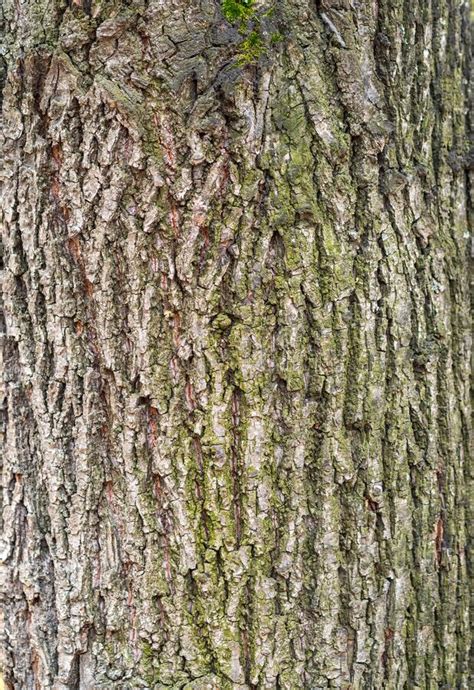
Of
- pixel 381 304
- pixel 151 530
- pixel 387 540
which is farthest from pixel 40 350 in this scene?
pixel 387 540

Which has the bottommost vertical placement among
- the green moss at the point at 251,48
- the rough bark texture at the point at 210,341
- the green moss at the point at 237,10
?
the rough bark texture at the point at 210,341

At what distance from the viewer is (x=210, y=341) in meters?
1.49

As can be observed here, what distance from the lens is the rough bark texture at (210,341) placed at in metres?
1.46

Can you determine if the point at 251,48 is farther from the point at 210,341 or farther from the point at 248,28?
the point at 210,341

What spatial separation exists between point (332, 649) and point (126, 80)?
4.64 ft

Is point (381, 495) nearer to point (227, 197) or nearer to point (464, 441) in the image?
point (464, 441)

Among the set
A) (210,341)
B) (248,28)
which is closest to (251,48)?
(248,28)

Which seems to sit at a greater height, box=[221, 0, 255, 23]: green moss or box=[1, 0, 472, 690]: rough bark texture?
box=[221, 0, 255, 23]: green moss

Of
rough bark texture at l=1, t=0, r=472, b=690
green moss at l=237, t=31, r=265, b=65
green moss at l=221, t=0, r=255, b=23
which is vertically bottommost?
rough bark texture at l=1, t=0, r=472, b=690

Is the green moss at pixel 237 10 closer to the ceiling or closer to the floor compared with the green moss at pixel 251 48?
closer to the ceiling

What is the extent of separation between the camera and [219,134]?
144 centimetres

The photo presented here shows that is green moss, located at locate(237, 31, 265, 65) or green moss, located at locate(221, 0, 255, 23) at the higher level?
green moss, located at locate(221, 0, 255, 23)

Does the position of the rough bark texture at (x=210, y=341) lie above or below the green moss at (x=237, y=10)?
below

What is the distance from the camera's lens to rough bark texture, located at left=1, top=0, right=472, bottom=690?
4.79ft
